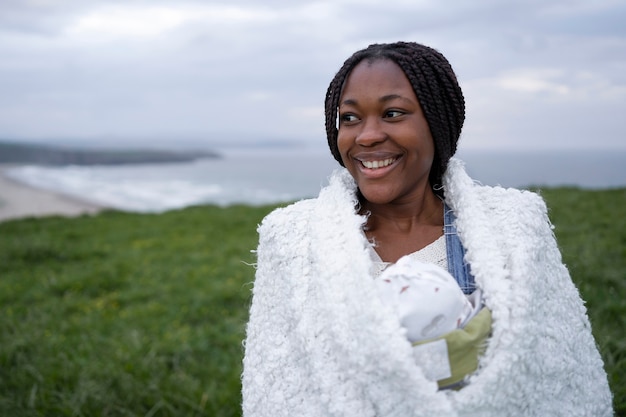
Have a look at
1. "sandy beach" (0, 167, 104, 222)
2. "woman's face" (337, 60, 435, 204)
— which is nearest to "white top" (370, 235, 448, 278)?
"woman's face" (337, 60, 435, 204)

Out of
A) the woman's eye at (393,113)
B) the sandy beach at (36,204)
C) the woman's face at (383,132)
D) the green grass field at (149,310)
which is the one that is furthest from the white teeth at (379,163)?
the sandy beach at (36,204)

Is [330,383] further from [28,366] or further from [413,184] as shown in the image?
[28,366]

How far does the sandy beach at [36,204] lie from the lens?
20.9 m

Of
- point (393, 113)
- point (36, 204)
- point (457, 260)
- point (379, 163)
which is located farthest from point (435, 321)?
point (36, 204)

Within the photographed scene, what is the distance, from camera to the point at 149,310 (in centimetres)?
604

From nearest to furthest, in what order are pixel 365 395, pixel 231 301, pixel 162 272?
1. pixel 365 395
2. pixel 231 301
3. pixel 162 272

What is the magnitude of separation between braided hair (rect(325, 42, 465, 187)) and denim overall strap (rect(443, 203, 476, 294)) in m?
0.24

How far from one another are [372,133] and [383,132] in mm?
36

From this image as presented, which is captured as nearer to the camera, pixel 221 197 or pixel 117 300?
pixel 117 300

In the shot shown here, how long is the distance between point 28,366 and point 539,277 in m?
3.67

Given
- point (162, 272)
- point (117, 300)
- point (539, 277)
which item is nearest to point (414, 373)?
point (539, 277)

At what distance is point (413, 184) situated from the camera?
1932 millimetres

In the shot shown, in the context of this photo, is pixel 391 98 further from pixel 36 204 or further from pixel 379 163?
pixel 36 204

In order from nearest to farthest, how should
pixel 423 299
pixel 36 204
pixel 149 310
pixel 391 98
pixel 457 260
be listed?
pixel 423 299 → pixel 391 98 → pixel 457 260 → pixel 149 310 → pixel 36 204
